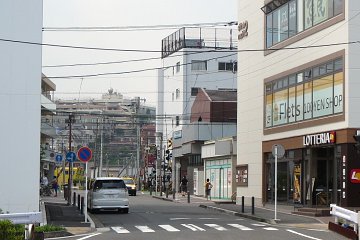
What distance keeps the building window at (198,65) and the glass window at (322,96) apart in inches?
1798

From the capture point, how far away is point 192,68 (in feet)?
260

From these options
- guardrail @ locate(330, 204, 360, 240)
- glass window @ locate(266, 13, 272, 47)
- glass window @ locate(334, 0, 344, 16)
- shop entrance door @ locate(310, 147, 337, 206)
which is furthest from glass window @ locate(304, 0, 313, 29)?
guardrail @ locate(330, 204, 360, 240)

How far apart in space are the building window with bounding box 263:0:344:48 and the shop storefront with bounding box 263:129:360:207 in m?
5.74

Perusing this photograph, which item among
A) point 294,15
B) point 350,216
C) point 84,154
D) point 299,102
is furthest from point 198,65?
point 350,216

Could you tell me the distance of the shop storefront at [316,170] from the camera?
29.8 m

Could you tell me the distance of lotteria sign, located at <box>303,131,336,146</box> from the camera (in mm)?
30850

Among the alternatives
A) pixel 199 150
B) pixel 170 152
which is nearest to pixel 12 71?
pixel 199 150

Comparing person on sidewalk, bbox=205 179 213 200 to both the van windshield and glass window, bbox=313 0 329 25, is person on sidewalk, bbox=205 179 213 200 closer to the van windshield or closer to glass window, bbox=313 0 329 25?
the van windshield

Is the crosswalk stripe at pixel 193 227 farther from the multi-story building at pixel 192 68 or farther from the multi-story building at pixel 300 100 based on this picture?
the multi-story building at pixel 192 68

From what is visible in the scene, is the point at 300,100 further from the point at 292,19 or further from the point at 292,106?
the point at 292,19

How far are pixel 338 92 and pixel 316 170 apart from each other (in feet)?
16.3

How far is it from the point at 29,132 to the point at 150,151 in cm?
6138

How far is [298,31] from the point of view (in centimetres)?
3594

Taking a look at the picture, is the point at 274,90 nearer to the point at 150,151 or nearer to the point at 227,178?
the point at 227,178
